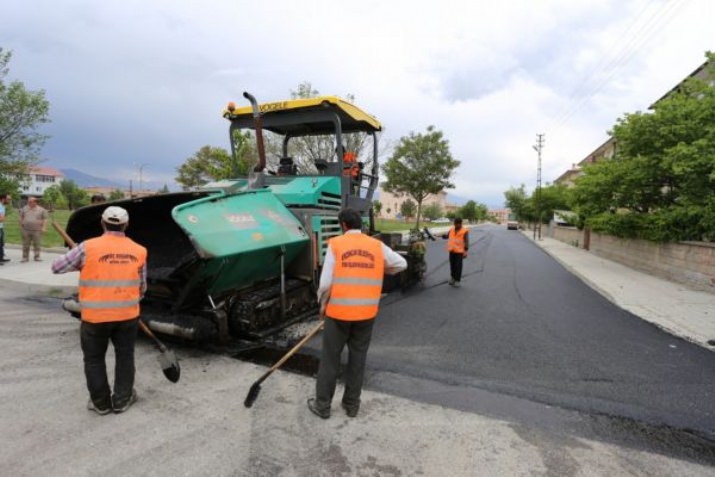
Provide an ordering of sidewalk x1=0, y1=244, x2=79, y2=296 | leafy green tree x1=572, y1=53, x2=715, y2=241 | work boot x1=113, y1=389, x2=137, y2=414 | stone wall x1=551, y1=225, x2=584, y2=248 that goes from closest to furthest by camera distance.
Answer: work boot x1=113, y1=389, x2=137, y2=414, sidewalk x1=0, y1=244, x2=79, y2=296, leafy green tree x1=572, y1=53, x2=715, y2=241, stone wall x1=551, y1=225, x2=584, y2=248

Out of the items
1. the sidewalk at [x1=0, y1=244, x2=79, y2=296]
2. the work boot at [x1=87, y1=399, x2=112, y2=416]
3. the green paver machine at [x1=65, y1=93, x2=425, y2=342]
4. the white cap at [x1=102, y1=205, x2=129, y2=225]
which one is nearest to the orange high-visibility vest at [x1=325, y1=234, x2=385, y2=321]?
the green paver machine at [x1=65, y1=93, x2=425, y2=342]

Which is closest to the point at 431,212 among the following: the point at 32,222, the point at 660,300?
the point at 660,300

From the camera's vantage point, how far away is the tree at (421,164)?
28516 mm

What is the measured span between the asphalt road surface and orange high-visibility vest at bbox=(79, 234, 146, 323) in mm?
2032

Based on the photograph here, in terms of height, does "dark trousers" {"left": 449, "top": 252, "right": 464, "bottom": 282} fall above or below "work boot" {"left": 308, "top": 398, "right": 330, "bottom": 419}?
above

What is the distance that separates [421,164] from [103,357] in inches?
1062

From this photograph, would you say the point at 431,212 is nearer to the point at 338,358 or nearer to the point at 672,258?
the point at 672,258

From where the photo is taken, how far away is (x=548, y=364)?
4.38 metres

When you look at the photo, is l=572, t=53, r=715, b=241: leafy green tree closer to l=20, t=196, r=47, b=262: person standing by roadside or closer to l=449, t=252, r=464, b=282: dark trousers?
l=449, t=252, r=464, b=282: dark trousers

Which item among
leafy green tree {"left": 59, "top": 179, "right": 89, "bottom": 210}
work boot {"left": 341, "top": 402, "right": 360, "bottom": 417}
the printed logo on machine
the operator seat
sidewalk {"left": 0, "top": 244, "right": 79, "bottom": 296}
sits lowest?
work boot {"left": 341, "top": 402, "right": 360, "bottom": 417}

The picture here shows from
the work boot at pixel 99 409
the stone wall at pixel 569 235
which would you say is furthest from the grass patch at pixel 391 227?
the work boot at pixel 99 409

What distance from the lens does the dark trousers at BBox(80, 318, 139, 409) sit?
296cm

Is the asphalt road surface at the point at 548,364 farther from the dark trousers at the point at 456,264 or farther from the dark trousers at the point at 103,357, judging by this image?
the dark trousers at the point at 103,357

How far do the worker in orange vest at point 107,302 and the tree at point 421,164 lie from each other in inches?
1018
